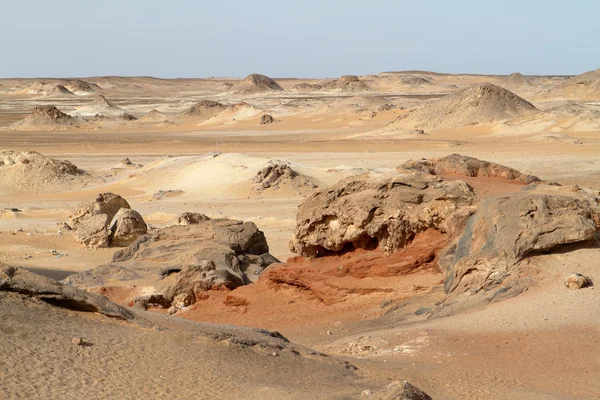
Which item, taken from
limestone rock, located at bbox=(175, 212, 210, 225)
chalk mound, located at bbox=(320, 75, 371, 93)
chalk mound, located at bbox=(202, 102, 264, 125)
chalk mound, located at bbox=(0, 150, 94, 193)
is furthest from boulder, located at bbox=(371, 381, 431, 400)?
chalk mound, located at bbox=(320, 75, 371, 93)

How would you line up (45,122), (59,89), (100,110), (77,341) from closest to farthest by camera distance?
1. (77,341)
2. (45,122)
3. (100,110)
4. (59,89)

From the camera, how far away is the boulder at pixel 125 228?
1595 cm

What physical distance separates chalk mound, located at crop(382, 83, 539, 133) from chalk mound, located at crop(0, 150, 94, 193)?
1941 centimetres

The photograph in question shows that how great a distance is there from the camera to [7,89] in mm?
117375

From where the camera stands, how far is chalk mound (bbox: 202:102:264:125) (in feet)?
186

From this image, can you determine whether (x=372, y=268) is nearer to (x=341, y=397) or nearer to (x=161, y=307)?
(x=161, y=307)

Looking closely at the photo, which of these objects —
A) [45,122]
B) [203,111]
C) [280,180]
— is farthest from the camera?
[203,111]

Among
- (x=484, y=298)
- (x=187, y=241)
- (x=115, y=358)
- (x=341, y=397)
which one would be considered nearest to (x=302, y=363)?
(x=341, y=397)

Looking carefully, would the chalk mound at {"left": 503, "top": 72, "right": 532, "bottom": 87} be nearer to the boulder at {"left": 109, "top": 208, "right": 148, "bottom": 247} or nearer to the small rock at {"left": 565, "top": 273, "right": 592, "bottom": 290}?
the boulder at {"left": 109, "top": 208, "right": 148, "bottom": 247}

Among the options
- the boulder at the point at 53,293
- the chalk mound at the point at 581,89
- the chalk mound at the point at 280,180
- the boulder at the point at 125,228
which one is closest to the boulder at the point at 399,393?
the boulder at the point at 53,293

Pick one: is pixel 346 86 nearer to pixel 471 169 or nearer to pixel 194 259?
pixel 194 259

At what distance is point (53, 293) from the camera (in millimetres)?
6016

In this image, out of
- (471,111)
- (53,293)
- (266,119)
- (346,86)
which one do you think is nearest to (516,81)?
(346,86)

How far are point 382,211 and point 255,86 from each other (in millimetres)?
86192
